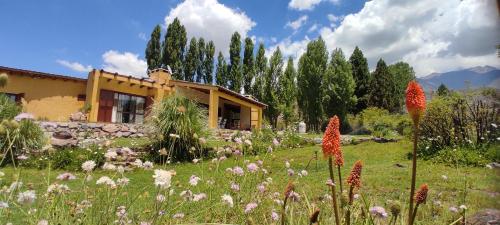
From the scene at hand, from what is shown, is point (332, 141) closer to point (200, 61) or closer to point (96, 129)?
point (96, 129)

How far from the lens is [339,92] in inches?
1225

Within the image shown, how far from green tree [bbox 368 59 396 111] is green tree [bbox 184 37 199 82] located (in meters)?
15.6

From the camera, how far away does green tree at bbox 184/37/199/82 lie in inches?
1345

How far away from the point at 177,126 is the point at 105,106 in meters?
10.3

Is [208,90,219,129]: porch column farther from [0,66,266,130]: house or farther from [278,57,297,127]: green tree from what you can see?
[278,57,297,127]: green tree

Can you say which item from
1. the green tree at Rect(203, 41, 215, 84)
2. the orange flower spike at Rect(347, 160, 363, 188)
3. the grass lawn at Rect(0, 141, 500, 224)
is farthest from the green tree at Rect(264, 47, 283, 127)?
the orange flower spike at Rect(347, 160, 363, 188)

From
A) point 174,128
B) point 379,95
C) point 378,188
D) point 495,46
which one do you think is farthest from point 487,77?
point 379,95

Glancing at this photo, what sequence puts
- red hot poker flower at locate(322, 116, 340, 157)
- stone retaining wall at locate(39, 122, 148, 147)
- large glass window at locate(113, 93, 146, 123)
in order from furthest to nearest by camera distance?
large glass window at locate(113, 93, 146, 123) → stone retaining wall at locate(39, 122, 148, 147) → red hot poker flower at locate(322, 116, 340, 157)

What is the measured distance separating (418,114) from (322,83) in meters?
31.8

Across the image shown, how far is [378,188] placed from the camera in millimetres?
6383

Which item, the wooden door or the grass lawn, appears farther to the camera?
the wooden door

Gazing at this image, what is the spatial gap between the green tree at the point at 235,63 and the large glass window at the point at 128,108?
12059 millimetres

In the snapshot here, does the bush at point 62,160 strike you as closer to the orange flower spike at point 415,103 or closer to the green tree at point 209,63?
the orange flower spike at point 415,103

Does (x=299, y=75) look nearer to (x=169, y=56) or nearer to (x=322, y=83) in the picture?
(x=322, y=83)
